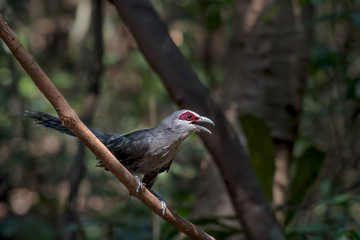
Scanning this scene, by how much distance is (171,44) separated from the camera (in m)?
3.25

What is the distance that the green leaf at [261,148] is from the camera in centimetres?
371

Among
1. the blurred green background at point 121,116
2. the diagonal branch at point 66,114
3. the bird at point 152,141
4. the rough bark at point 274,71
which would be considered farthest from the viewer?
the blurred green background at point 121,116

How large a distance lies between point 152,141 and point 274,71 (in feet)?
6.67

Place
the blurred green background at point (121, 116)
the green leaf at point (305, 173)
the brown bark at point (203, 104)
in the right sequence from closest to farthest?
the brown bark at point (203, 104) < the green leaf at point (305, 173) < the blurred green background at point (121, 116)

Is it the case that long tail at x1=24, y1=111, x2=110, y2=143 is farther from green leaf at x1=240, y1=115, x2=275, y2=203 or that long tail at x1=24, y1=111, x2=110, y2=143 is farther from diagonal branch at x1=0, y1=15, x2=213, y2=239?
green leaf at x1=240, y1=115, x2=275, y2=203

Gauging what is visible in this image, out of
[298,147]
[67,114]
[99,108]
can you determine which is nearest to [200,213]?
[67,114]

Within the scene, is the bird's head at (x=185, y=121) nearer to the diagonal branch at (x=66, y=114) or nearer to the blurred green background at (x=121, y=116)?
the diagonal branch at (x=66, y=114)

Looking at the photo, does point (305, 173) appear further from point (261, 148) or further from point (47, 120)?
point (47, 120)

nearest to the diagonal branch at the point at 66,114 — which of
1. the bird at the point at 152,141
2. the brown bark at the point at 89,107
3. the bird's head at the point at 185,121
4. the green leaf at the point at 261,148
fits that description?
the bird at the point at 152,141

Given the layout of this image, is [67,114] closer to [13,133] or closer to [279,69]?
[279,69]

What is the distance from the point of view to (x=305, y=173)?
4.07 meters

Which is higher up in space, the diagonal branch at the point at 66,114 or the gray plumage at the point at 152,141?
the diagonal branch at the point at 66,114

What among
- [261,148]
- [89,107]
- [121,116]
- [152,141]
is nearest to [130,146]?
[152,141]

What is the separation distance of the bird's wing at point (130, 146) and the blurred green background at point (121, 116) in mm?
1362
